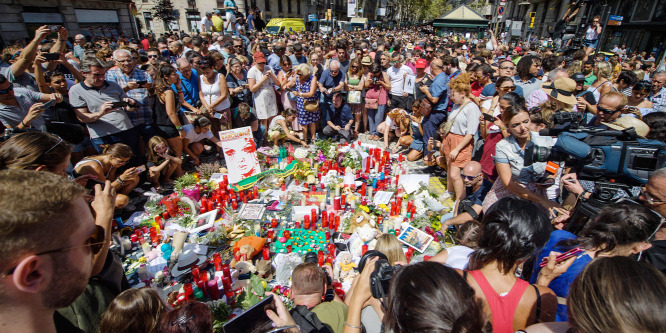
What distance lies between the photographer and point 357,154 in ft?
19.5

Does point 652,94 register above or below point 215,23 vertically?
below

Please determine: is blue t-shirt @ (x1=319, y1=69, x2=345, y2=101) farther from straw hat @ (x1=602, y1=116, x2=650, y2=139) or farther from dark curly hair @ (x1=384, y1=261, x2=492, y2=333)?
dark curly hair @ (x1=384, y1=261, x2=492, y2=333)

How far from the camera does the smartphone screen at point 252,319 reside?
1.59 meters

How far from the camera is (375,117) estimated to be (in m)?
7.16

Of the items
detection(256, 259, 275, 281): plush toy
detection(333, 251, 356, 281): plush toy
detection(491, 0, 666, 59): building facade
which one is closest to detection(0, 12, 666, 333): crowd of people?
detection(333, 251, 356, 281): plush toy

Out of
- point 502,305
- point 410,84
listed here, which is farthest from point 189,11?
point 502,305

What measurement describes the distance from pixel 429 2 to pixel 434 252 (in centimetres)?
8483

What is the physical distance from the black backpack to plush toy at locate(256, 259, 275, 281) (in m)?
1.27

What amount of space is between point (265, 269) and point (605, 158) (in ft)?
10.6

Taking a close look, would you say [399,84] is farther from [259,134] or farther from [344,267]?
[344,267]

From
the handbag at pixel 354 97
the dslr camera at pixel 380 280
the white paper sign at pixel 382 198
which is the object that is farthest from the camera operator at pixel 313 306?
the handbag at pixel 354 97

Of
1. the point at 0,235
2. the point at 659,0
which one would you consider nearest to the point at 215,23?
the point at 0,235

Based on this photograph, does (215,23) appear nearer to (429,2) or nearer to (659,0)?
(659,0)

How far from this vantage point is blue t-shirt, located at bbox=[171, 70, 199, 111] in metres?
5.55
